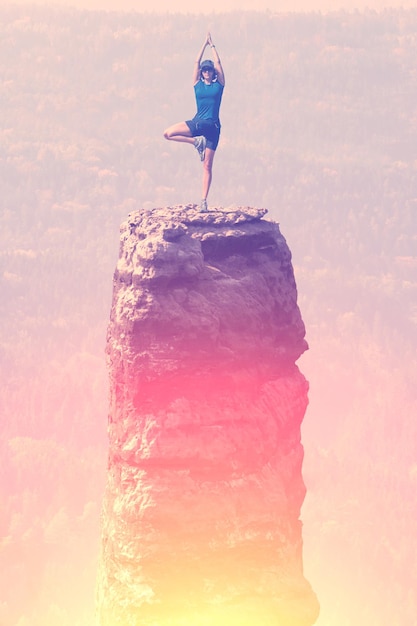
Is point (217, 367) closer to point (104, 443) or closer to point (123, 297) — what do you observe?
point (123, 297)

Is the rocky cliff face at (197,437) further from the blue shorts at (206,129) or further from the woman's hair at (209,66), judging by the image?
the woman's hair at (209,66)

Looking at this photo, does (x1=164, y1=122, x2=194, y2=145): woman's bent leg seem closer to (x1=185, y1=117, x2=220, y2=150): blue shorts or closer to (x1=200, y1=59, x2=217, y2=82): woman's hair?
(x1=185, y1=117, x2=220, y2=150): blue shorts

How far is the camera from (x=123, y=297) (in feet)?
115

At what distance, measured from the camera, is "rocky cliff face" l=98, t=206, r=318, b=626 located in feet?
113

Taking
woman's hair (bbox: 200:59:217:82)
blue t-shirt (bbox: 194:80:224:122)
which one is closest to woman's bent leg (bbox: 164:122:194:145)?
blue t-shirt (bbox: 194:80:224:122)

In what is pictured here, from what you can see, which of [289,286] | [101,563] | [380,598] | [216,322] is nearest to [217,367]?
[216,322]

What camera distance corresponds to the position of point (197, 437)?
34.5m

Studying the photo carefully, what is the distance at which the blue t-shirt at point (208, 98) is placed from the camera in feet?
124

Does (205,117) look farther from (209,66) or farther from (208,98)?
(209,66)

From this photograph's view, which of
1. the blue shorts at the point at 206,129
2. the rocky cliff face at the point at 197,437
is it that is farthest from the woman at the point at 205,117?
the rocky cliff face at the point at 197,437

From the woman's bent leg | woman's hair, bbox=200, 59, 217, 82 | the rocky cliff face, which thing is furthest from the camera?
the woman's bent leg

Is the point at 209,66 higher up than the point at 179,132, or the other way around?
the point at 209,66

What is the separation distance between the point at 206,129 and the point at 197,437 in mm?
8293

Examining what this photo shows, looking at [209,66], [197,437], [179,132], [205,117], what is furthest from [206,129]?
[197,437]
